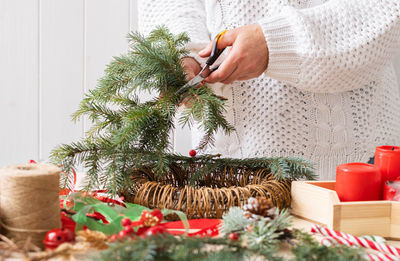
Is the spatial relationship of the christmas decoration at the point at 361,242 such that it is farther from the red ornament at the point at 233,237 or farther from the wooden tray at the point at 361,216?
the red ornament at the point at 233,237

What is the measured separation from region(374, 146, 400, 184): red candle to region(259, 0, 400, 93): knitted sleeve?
0.86 ft

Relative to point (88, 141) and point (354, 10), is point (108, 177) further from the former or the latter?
point (354, 10)

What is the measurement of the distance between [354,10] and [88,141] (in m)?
0.61

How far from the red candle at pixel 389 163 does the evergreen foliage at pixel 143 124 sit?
0.41 feet

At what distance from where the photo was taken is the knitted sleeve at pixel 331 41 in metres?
0.91

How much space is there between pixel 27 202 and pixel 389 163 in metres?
0.55

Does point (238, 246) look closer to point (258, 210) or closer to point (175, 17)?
point (258, 210)

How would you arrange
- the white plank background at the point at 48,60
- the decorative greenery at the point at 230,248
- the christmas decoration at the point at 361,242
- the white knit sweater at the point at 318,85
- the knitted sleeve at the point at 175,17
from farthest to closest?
the white plank background at the point at 48,60 → the knitted sleeve at the point at 175,17 → the white knit sweater at the point at 318,85 → the christmas decoration at the point at 361,242 → the decorative greenery at the point at 230,248

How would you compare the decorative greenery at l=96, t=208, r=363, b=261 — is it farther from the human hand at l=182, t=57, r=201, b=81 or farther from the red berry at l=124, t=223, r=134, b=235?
the human hand at l=182, t=57, r=201, b=81

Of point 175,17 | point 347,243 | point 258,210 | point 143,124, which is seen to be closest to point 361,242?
Answer: point 347,243

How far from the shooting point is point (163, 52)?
0.83 meters

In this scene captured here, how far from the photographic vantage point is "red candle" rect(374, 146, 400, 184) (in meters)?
0.73

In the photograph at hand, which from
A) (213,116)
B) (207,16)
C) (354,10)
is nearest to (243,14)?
(207,16)

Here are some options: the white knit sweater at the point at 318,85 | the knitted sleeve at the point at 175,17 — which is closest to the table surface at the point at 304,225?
the white knit sweater at the point at 318,85
